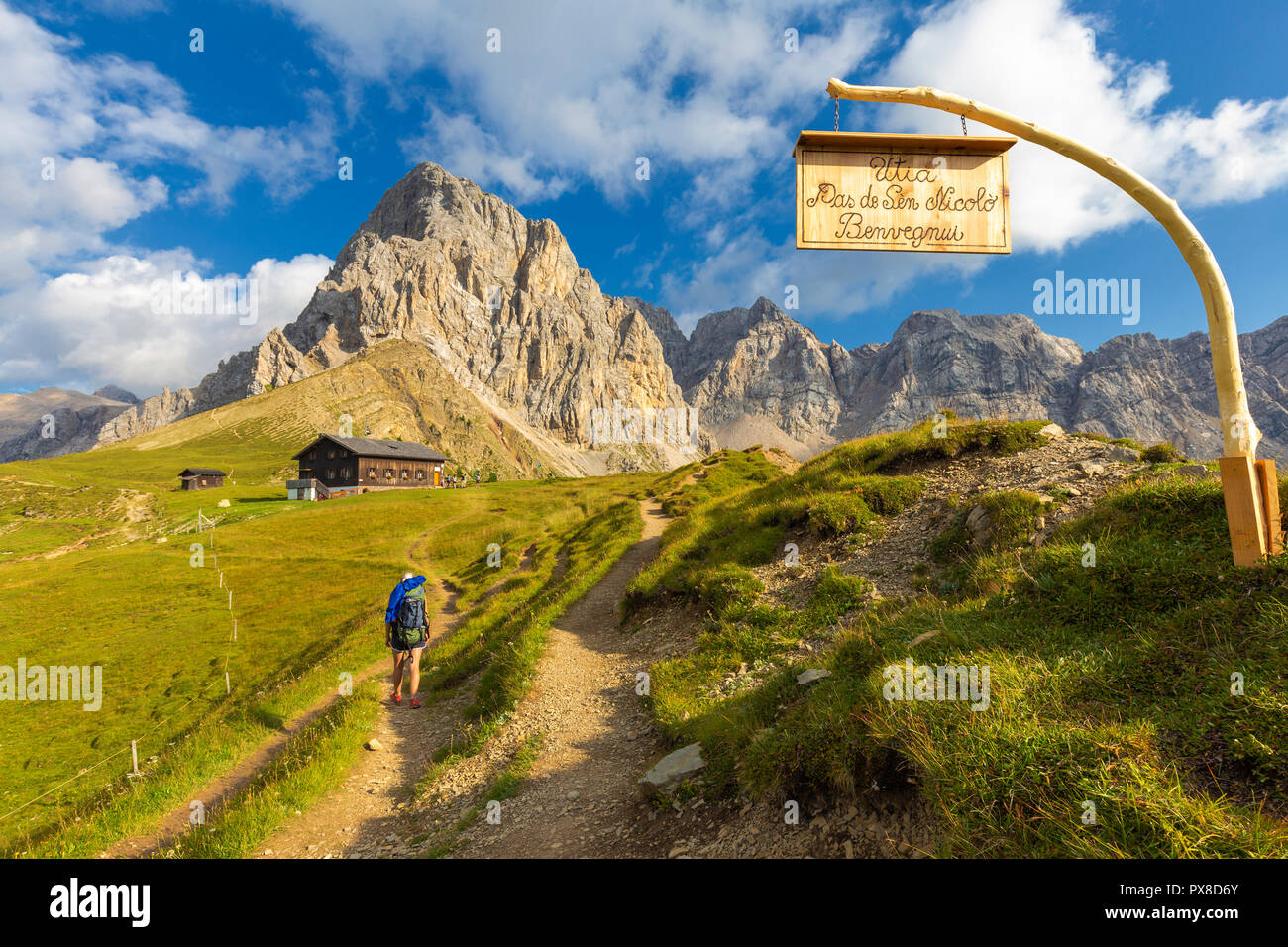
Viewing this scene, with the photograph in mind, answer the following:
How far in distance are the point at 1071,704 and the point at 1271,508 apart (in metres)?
3.97

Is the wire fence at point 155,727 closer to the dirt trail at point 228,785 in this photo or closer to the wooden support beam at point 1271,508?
the dirt trail at point 228,785

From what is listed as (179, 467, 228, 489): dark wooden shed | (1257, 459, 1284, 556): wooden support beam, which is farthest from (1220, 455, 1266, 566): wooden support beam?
(179, 467, 228, 489): dark wooden shed

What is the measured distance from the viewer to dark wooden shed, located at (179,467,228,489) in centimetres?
10044

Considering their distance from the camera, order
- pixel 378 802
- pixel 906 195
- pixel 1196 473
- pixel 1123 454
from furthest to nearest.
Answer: pixel 1123 454 → pixel 378 802 → pixel 1196 473 → pixel 906 195

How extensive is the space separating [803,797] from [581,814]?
12.1 feet

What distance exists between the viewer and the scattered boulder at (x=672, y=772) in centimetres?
727

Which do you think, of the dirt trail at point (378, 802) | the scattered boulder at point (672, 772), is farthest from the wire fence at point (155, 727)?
Result: the scattered boulder at point (672, 772)

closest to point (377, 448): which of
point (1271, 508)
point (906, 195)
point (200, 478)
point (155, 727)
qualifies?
point (200, 478)

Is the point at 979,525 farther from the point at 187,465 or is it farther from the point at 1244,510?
the point at 187,465

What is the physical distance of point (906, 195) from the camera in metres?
7.09

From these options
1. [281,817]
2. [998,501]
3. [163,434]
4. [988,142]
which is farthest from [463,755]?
[163,434]

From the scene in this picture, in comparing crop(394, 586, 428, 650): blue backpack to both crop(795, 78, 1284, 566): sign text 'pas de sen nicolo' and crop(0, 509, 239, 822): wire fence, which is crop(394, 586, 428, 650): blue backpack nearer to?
crop(0, 509, 239, 822): wire fence
